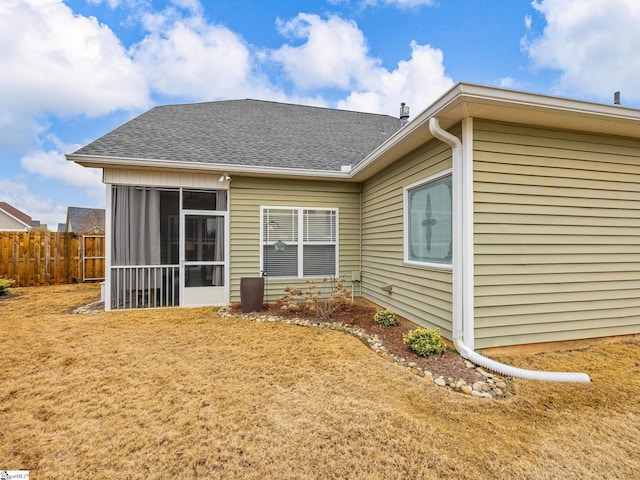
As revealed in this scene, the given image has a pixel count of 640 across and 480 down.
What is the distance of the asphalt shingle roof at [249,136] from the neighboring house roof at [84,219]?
17.0 m

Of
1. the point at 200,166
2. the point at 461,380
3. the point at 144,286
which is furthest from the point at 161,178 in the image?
the point at 461,380

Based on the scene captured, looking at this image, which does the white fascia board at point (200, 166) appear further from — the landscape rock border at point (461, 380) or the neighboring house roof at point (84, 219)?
the neighboring house roof at point (84, 219)

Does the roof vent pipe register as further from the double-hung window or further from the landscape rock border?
the landscape rock border

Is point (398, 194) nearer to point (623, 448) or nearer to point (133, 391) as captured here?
point (623, 448)

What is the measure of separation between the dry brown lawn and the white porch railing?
1.82m

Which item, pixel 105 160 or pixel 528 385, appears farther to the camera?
pixel 105 160

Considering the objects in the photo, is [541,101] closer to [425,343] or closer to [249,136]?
[425,343]

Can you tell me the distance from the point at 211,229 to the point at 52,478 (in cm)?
460

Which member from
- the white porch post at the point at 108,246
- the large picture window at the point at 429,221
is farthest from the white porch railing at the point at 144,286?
the large picture window at the point at 429,221

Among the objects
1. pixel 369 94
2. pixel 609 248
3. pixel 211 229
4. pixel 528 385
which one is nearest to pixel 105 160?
pixel 211 229

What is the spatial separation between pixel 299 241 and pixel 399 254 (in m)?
2.24

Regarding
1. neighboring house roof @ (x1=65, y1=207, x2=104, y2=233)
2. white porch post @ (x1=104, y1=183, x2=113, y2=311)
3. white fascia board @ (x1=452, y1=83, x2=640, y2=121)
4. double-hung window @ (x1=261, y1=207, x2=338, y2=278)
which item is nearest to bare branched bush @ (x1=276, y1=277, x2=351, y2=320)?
double-hung window @ (x1=261, y1=207, x2=338, y2=278)

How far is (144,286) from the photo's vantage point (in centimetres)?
554

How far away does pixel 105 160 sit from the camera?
16.1 feet
